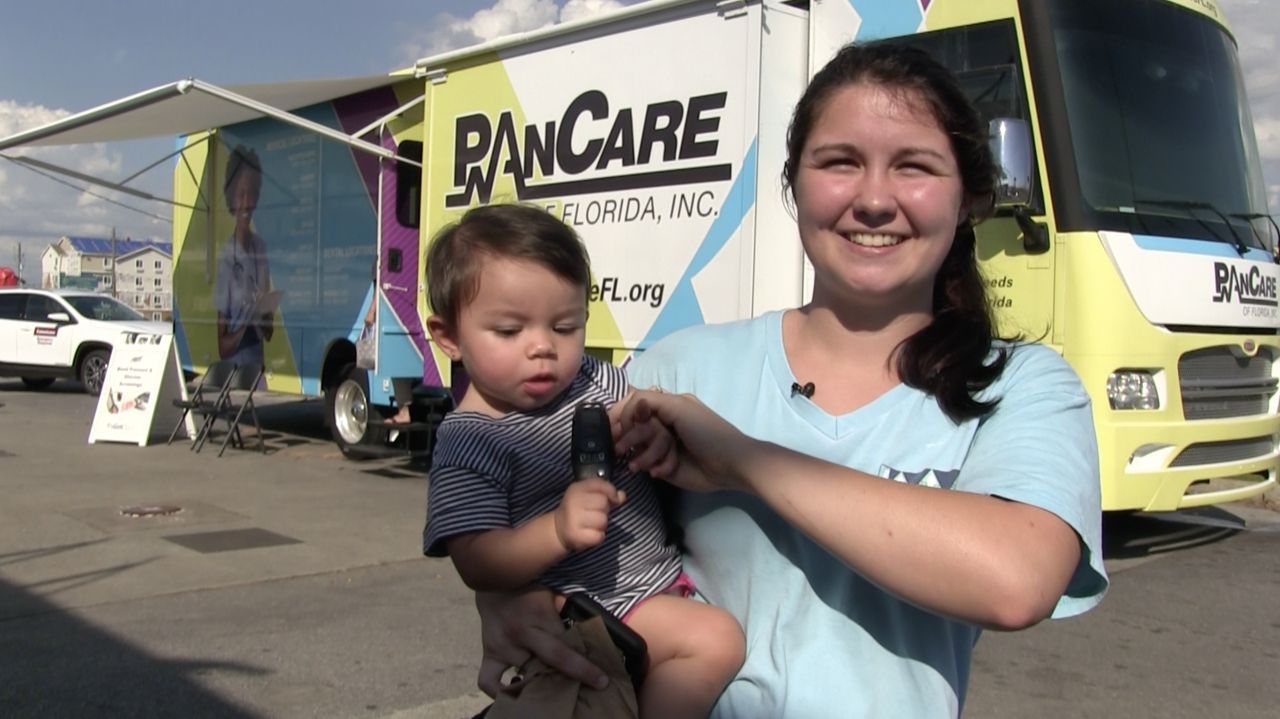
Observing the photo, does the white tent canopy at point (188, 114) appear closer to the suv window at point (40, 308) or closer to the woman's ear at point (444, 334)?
the suv window at point (40, 308)

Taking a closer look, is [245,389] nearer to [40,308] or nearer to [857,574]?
[40,308]

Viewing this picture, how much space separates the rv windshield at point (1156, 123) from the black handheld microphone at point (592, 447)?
5.38 m

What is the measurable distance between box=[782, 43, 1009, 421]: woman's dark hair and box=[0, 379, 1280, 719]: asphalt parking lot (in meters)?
3.33

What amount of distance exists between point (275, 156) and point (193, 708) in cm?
902

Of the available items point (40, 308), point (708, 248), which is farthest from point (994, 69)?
point (40, 308)

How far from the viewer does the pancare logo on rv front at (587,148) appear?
725 cm

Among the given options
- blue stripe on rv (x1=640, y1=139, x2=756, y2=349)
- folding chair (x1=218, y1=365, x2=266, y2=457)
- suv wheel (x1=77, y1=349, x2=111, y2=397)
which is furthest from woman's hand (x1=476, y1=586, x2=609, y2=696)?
suv wheel (x1=77, y1=349, x2=111, y2=397)

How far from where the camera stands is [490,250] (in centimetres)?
193

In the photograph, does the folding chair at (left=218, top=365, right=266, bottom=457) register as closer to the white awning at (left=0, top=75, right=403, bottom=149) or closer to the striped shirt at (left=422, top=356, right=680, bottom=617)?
the white awning at (left=0, top=75, right=403, bottom=149)

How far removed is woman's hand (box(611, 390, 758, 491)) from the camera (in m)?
1.58

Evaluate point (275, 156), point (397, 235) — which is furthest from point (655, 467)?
point (275, 156)

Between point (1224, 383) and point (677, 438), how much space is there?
6377 mm

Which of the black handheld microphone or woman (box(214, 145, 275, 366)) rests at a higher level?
woman (box(214, 145, 275, 366))

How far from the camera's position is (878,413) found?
1.71 meters
